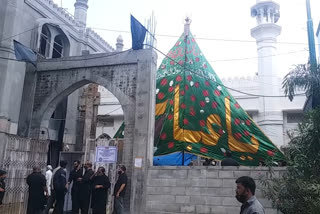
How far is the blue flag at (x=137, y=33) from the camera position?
1034 centimetres

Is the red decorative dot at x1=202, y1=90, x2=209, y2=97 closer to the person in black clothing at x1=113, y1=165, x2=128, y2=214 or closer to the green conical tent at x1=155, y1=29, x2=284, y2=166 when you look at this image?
the green conical tent at x1=155, y1=29, x2=284, y2=166

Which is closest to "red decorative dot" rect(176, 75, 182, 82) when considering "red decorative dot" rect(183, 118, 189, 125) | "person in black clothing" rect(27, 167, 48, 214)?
"red decorative dot" rect(183, 118, 189, 125)

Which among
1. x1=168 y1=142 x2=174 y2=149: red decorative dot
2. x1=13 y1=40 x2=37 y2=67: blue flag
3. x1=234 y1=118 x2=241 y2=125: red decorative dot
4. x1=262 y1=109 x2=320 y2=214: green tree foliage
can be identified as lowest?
x1=262 y1=109 x2=320 y2=214: green tree foliage

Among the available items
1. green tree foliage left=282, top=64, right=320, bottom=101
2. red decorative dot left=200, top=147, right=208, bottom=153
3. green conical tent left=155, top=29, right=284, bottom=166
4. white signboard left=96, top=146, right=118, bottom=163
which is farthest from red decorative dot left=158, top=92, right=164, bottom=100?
green tree foliage left=282, top=64, right=320, bottom=101

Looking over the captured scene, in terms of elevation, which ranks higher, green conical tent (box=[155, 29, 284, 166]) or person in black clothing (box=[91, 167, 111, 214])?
green conical tent (box=[155, 29, 284, 166])

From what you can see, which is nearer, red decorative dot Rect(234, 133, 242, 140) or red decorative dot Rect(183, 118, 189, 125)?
red decorative dot Rect(183, 118, 189, 125)

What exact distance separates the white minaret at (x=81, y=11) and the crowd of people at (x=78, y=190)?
31.0 ft

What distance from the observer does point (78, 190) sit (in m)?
8.54

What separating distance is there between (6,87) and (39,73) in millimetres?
1377

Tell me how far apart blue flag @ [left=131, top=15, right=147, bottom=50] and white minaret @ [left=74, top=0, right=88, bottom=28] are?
6.52 metres

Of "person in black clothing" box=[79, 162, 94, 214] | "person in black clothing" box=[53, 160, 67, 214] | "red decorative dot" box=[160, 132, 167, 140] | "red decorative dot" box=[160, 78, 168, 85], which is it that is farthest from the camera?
"red decorative dot" box=[160, 78, 168, 85]

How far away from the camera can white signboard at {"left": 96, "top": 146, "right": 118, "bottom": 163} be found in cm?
962

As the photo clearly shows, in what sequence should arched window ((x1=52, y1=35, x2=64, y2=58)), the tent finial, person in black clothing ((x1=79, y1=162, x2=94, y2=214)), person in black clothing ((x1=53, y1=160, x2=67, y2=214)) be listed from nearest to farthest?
person in black clothing ((x1=53, y1=160, x2=67, y2=214)) → person in black clothing ((x1=79, y1=162, x2=94, y2=214)) → the tent finial → arched window ((x1=52, y1=35, x2=64, y2=58))

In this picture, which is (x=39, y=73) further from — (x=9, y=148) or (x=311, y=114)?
(x=311, y=114)
